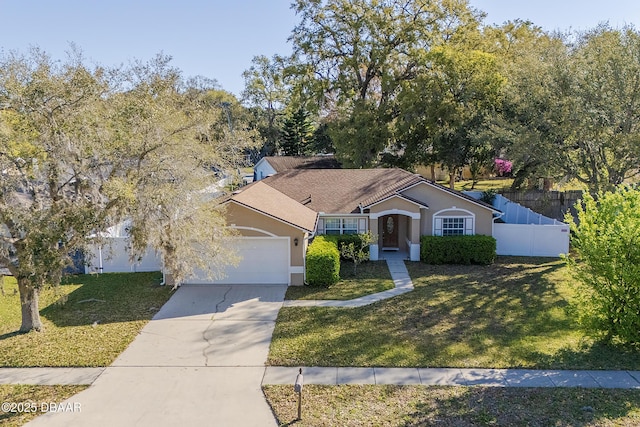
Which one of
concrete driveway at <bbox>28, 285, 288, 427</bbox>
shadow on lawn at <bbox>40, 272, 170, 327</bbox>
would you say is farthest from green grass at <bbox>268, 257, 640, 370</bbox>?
shadow on lawn at <bbox>40, 272, 170, 327</bbox>

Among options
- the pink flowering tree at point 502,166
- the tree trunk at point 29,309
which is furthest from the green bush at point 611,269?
the pink flowering tree at point 502,166

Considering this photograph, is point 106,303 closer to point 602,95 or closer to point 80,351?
point 80,351

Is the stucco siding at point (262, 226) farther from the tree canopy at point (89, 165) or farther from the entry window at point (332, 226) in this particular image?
the entry window at point (332, 226)

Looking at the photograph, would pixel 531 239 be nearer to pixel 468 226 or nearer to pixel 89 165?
pixel 468 226

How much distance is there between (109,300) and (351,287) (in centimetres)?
840

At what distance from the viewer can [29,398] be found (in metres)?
9.69

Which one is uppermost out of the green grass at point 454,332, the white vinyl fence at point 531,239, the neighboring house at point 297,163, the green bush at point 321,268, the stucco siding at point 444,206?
the neighboring house at point 297,163

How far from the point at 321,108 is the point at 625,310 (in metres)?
30.3

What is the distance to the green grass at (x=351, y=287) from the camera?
16438mm

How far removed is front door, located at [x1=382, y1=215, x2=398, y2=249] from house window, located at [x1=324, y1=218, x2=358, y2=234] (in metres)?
2.02

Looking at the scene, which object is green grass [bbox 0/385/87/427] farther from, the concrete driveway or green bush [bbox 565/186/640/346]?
green bush [bbox 565/186/640/346]

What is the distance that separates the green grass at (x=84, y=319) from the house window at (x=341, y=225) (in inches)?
→ 309

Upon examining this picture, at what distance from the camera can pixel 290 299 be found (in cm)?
1609

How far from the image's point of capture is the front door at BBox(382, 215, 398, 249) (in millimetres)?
23297
